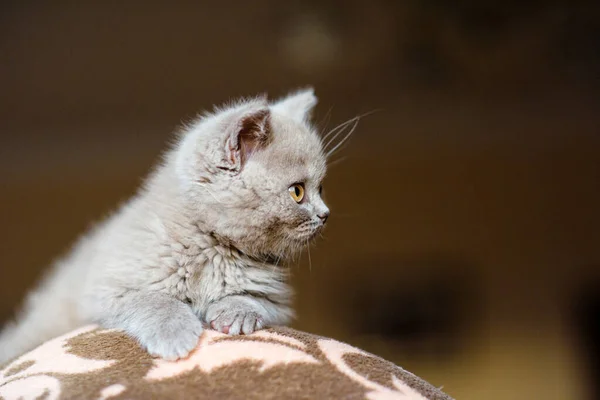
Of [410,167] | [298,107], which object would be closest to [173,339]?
[298,107]

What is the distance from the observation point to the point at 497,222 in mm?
3465

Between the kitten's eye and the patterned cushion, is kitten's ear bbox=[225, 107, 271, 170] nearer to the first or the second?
the kitten's eye

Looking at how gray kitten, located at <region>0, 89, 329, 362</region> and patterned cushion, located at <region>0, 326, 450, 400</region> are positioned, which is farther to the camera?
gray kitten, located at <region>0, 89, 329, 362</region>

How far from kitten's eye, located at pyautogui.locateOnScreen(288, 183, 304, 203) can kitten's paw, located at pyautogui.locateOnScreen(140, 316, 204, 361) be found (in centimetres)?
30

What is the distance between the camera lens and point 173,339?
2.74 ft

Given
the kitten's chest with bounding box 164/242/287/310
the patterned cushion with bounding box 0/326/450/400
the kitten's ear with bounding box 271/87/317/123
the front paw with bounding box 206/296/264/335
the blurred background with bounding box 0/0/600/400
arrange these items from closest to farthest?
the patterned cushion with bounding box 0/326/450/400 → the front paw with bounding box 206/296/264/335 → the kitten's chest with bounding box 164/242/287/310 → the kitten's ear with bounding box 271/87/317/123 → the blurred background with bounding box 0/0/600/400

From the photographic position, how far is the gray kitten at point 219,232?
1010mm

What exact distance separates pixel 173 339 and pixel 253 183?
0.32 meters

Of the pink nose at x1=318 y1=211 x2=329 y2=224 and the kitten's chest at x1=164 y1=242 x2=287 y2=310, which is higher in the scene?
the pink nose at x1=318 y1=211 x2=329 y2=224

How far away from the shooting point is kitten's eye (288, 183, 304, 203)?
1075mm

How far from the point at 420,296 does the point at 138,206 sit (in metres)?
2.49

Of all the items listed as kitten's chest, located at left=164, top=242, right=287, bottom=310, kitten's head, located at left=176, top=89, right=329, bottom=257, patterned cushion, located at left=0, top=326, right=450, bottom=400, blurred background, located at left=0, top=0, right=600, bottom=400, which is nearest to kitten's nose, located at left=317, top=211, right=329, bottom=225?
kitten's head, located at left=176, top=89, right=329, bottom=257

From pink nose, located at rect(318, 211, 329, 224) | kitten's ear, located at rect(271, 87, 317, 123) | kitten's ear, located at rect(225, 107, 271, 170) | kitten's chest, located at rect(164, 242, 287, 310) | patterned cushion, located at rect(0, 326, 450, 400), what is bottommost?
patterned cushion, located at rect(0, 326, 450, 400)

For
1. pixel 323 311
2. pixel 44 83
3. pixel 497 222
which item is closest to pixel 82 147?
pixel 44 83
